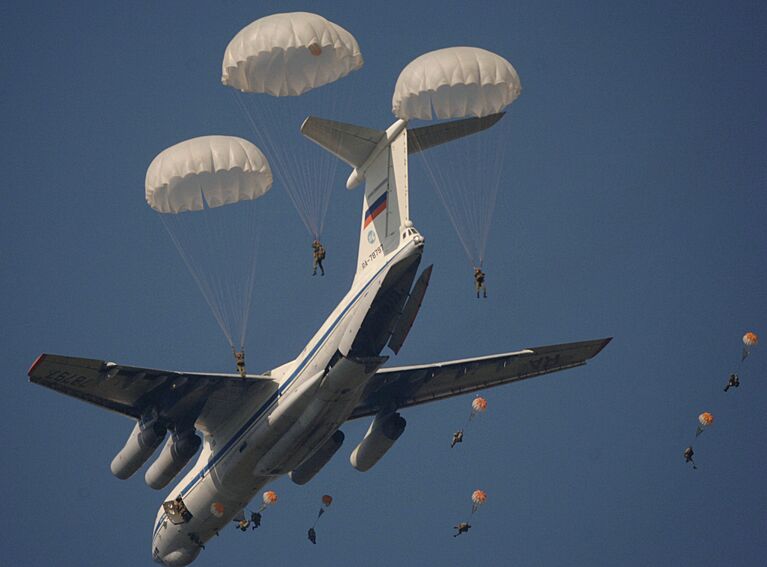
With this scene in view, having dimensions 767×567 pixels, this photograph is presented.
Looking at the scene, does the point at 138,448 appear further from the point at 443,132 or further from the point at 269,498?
the point at 443,132

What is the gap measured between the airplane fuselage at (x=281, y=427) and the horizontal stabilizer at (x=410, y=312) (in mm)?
647

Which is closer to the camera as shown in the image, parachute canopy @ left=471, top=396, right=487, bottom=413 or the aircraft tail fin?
the aircraft tail fin

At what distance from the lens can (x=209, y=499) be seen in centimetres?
3841

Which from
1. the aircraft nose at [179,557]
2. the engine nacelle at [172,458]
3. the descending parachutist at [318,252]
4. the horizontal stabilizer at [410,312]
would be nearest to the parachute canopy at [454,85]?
the descending parachutist at [318,252]

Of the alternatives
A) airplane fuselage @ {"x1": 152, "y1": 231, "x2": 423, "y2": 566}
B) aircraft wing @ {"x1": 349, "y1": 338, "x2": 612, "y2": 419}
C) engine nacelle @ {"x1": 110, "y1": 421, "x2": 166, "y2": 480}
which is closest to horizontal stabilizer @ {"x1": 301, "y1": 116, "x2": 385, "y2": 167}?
airplane fuselage @ {"x1": 152, "y1": 231, "x2": 423, "y2": 566}

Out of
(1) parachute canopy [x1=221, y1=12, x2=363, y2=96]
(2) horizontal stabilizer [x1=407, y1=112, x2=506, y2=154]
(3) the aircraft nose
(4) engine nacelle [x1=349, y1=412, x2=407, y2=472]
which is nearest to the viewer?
(1) parachute canopy [x1=221, y1=12, x2=363, y2=96]

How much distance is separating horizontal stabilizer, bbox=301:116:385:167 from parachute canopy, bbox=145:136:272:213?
1924mm

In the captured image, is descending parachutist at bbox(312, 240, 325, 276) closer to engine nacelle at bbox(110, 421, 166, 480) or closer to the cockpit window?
engine nacelle at bbox(110, 421, 166, 480)

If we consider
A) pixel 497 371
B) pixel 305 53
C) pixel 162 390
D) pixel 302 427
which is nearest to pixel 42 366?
pixel 162 390

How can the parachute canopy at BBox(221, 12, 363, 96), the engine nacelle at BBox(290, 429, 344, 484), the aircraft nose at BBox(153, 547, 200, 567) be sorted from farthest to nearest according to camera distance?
the aircraft nose at BBox(153, 547, 200, 567), the engine nacelle at BBox(290, 429, 344, 484), the parachute canopy at BBox(221, 12, 363, 96)

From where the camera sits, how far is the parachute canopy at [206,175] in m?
36.0

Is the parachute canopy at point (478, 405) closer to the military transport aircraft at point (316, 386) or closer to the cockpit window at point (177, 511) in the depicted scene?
the military transport aircraft at point (316, 386)

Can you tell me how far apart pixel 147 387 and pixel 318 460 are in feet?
17.7

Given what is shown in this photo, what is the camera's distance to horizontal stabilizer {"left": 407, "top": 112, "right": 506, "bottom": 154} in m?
36.0
